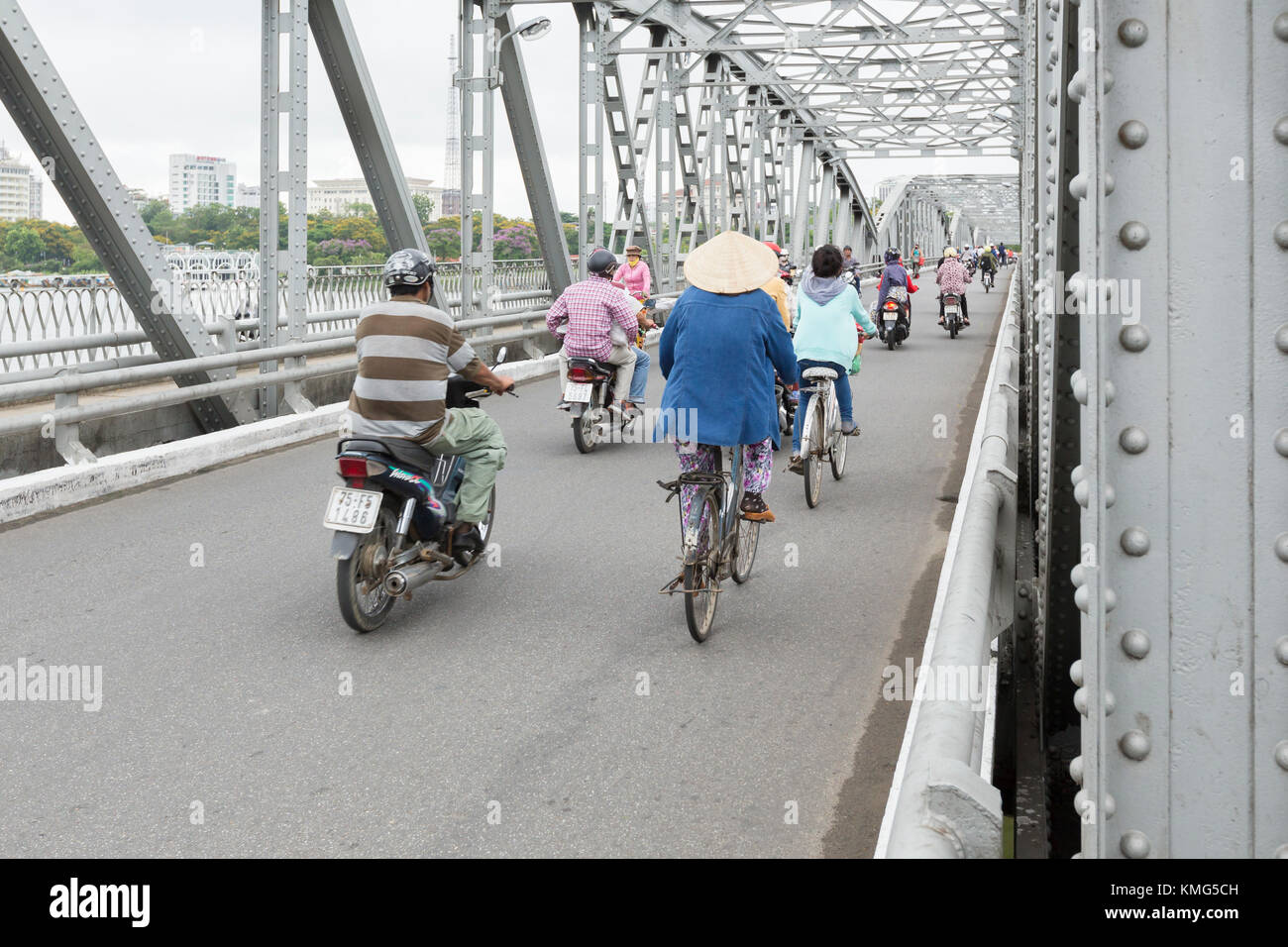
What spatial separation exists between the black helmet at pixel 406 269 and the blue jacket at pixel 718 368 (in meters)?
1.18

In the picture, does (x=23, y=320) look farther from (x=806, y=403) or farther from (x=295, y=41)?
(x=806, y=403)

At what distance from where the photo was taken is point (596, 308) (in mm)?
11648

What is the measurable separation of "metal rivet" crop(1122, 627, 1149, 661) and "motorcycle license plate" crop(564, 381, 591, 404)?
9.90 metres

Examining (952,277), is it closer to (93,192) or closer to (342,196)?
(342,196)

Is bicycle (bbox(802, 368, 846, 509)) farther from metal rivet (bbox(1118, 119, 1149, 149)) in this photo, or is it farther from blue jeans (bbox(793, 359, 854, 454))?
metal rivet (bbox(1118, 119, 1149, 149))

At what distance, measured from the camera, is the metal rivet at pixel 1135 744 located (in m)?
1.67

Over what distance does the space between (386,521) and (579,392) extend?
17.5 feet

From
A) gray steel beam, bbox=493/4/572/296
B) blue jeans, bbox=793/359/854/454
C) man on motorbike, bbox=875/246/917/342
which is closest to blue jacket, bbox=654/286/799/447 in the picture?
blue jeans, bbox=793/359/854/454

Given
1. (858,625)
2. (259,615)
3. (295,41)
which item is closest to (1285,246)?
(858,625)

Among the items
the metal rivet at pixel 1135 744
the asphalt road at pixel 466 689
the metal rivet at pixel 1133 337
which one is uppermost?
the metal rivet at pixel 1133 337

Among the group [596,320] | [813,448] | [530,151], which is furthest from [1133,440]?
[530,151]

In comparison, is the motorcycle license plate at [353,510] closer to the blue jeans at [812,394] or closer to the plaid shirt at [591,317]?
the blue jeans at [812,394]

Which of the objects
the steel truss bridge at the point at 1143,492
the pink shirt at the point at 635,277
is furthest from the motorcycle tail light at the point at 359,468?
the pink shirt at the point at 635,277
